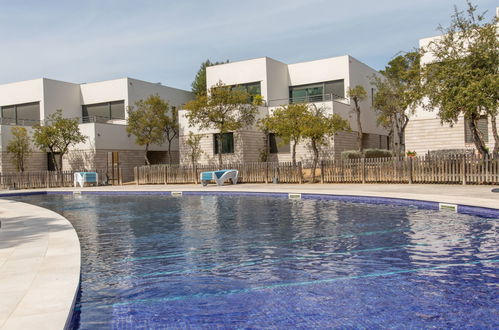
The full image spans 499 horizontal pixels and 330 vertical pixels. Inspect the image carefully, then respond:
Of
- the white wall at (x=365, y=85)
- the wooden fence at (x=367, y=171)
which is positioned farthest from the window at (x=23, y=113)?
the white wall at (x=365, y=85)

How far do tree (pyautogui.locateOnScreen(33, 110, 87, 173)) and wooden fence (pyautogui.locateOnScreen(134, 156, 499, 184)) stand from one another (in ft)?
19.2

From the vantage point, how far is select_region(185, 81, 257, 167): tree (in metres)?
25.1

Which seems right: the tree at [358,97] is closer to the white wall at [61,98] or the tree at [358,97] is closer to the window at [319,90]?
the window at [319,90]

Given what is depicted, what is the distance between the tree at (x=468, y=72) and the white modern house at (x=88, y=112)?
21664mm

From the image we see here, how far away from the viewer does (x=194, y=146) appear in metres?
28.0

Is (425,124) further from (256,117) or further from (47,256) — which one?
(47,256)

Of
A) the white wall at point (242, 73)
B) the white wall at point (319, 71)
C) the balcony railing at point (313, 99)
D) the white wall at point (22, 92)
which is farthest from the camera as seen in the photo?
the white wall at point (22, 92)

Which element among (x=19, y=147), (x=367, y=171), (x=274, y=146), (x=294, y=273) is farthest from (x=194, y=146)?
(x=294, y=273)

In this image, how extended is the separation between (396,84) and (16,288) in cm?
2800

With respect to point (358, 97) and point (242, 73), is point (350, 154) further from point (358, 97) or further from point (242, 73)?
point (242, 73)

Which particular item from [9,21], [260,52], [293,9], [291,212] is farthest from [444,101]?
[260,52]

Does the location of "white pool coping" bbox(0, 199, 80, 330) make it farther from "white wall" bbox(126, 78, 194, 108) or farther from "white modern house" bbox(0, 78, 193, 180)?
"white wall" bbox(126, 78, 194, 108)

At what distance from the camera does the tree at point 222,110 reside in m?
25.1

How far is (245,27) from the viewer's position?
20.8 meters
